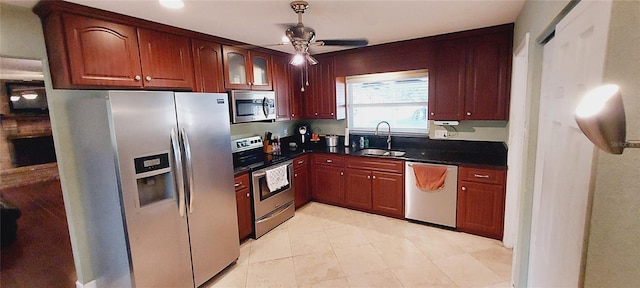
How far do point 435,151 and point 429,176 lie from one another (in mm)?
586

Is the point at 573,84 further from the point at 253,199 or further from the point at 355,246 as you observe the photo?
the point at 253,199

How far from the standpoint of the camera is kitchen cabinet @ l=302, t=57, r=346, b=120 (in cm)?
398

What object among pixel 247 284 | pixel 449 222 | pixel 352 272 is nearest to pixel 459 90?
pixel 449 222

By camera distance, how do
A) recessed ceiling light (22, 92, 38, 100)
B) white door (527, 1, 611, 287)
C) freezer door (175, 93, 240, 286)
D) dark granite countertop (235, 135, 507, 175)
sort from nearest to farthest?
white door (527, 1, 611, 287)
recessed ceiling light (22, 92, 38, 100)
freezer door (175, 93, 240, 286)
dark granite countertop (235, 135, 507, 175)

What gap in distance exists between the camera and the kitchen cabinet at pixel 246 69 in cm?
300

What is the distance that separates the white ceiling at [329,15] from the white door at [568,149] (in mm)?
1006

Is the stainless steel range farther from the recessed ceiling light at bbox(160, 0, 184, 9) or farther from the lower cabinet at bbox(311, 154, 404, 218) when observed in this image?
the recessed ceiling light at bbox(160, 0, 184, 9)

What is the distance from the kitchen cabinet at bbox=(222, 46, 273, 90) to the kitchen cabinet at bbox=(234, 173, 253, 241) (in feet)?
3.40

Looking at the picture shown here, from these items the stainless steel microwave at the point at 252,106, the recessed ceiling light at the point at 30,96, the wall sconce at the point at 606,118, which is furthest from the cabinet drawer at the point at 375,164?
the recessed ceiling light at the point at 30,96

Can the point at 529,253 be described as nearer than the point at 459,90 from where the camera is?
Yes

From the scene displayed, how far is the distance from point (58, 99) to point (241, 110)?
1.51m

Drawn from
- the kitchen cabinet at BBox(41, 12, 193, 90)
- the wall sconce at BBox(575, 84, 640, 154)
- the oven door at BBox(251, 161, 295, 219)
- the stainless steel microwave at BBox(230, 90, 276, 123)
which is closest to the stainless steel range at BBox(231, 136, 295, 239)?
the oven door at BBox(251, 161, 295, 219)

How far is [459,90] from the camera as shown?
3.10 m

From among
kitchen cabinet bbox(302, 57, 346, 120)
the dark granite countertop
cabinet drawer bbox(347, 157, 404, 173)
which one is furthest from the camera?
kitchen cabinet bbox(302, 57, 346, 120)
